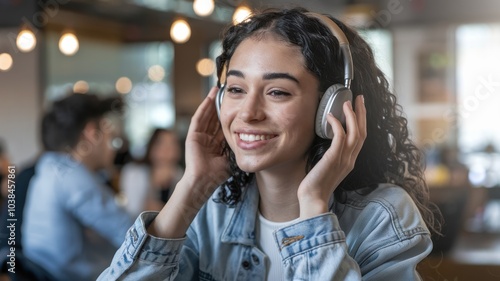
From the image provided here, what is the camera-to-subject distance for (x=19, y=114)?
3881 millimetres

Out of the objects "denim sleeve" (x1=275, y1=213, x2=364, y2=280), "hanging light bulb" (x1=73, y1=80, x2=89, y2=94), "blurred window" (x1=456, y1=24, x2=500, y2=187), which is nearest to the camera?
"denim sleeve" (x1=275, y1=213, x2=364, y2=280)

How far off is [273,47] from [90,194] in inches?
47.9

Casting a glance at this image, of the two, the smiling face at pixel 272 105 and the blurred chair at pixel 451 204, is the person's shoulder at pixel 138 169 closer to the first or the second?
the blurred chair at pixel 451 204

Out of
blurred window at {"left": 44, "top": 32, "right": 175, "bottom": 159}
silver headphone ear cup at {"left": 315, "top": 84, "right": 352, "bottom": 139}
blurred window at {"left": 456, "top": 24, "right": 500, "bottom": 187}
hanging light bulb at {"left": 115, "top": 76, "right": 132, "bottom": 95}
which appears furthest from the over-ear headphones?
hanging light bulb at {"left": 115, "top": 76, "right": 132, "bottom": 95}

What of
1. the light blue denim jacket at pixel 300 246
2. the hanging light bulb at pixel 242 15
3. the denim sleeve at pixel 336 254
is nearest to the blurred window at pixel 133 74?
the hanging light bulb at pixel 242 15

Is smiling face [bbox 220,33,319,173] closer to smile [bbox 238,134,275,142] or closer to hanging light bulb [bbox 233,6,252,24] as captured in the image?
smile [bbox 238,134,275,142]

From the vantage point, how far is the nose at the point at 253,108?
93cm

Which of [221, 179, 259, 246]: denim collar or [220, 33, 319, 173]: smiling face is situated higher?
[220, 33, 319, 173]: smiling face

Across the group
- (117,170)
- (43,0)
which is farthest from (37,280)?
(117,170)

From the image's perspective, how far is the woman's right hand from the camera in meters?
1.01

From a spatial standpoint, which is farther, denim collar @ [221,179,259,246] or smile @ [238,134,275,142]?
denim collar @ [221,179,259,246]

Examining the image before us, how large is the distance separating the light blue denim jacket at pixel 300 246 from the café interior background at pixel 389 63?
9.81ft

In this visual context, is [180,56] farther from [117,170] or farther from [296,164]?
[296,164]

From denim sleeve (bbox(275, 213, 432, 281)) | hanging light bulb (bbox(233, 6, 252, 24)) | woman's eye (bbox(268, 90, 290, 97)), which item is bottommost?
denim sleeve (bbox(275, 213, 432, 281))
